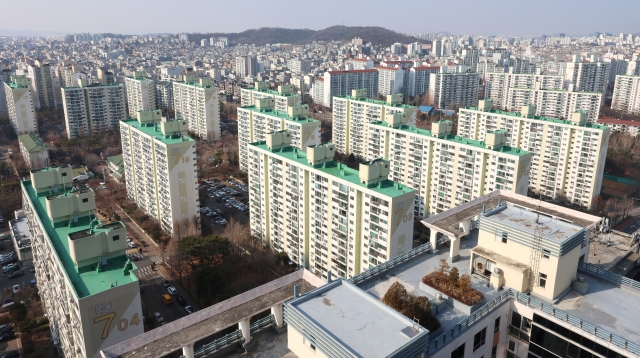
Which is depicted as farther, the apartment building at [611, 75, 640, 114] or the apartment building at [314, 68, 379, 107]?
the apartment building at [314, 68, 379, 107]

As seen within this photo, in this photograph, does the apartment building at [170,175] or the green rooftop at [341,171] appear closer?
the green rooftop at [341,171]

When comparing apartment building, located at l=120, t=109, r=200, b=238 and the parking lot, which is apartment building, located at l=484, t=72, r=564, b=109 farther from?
apartment building, located at l=120, t=109, r=200, b=238

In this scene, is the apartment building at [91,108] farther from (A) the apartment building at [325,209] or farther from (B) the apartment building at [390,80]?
(B) the apartment building at [390,80]

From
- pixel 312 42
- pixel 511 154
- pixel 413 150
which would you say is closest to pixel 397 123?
pixel 413 150

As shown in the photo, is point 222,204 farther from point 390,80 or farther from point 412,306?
point 390,80

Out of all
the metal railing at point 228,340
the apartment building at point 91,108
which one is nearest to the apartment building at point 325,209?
the metal railing at point 228,340

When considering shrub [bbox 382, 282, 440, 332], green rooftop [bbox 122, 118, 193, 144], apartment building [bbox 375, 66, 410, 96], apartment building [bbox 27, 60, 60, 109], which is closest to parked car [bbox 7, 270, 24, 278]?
green rooftop [bbox 122, 118, 193, 144]
